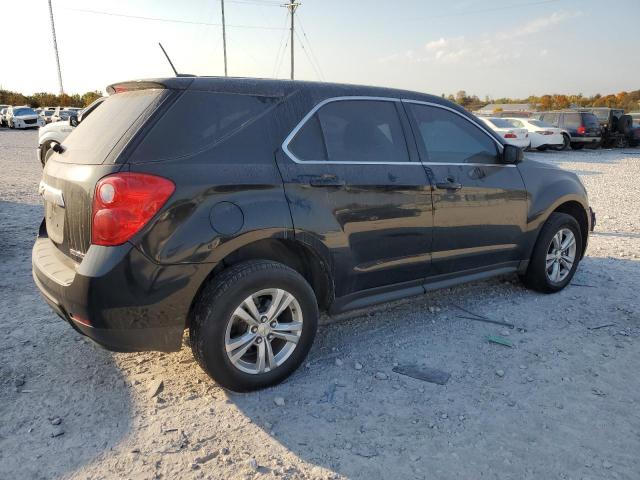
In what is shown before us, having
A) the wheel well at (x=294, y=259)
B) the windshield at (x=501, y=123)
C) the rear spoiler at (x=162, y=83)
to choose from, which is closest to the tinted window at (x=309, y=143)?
the wheel well at (x=294, y=259)

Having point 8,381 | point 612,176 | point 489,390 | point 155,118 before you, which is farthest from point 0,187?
point 612,176

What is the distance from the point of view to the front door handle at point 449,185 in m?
3.73

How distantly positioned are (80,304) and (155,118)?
1.05 m

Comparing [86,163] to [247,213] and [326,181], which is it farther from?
[326,181]

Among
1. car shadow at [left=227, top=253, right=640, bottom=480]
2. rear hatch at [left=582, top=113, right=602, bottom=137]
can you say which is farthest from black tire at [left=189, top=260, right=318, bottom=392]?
rear hatch at [left=582, top=113, right=602, bottom=137]

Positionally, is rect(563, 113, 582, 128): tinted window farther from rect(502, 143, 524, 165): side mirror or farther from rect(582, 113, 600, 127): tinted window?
rect(502, 143, 524, 165): side mirror

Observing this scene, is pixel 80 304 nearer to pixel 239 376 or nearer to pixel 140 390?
pixel 140 390

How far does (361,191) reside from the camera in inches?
130

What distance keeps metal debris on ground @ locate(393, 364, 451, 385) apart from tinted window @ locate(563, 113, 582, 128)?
2251cm

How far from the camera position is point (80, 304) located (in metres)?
2.59

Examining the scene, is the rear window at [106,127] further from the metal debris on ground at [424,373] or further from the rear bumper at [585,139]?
the rear bumper at [585,139]

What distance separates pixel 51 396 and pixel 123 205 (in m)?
1.29

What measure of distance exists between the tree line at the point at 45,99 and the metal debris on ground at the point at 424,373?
2378 inches

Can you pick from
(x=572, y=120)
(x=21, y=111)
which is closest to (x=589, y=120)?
(x=572, y=120)
